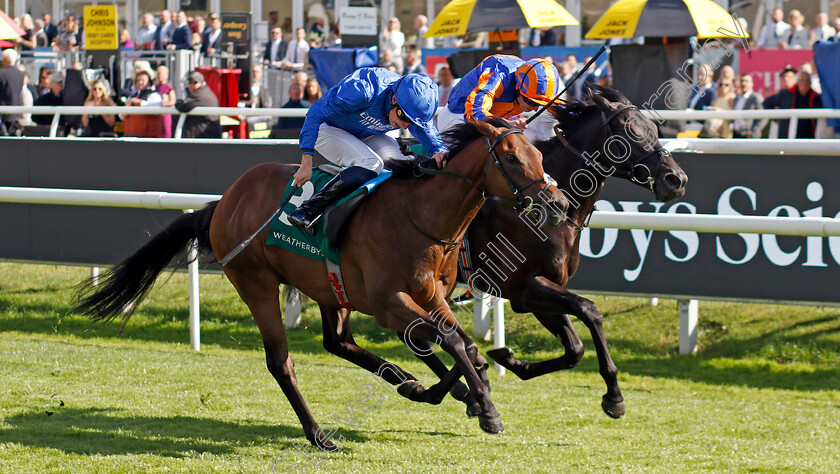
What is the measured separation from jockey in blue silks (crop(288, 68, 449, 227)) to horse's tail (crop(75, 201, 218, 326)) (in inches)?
41.7

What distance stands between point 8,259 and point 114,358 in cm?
231

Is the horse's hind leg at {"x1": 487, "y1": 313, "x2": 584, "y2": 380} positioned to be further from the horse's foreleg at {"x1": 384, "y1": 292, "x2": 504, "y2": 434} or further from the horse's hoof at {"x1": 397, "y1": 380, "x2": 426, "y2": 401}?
the horse's foreleg at {"x1": 384, "y1": 292, "x2": 504, "y2": 434}

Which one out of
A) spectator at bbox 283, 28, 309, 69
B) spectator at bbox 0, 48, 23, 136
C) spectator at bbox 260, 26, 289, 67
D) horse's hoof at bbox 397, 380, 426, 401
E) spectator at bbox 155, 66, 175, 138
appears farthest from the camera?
spectator at bbox 260, 26, 289, 67

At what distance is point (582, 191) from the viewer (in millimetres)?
4934

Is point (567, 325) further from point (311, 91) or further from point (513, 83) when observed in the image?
point (311, 91)

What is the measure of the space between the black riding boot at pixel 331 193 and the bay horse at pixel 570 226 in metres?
0.71

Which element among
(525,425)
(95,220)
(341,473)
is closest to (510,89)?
(525,425)

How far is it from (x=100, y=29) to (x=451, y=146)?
8867 mm

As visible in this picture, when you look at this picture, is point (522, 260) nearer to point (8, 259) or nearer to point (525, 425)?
point (525, 425)

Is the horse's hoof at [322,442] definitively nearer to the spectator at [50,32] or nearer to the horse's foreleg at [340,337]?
the horse's foreleg at [340,337]

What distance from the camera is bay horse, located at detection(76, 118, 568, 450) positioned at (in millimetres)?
4117

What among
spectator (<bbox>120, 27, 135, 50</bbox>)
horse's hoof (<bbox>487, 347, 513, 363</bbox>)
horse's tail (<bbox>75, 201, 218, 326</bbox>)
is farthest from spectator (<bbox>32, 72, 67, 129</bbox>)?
horse's hoof (<bbox>487, 347, 513, 363</bbox>)

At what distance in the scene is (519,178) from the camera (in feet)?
13.0

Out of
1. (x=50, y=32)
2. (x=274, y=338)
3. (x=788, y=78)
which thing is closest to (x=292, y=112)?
(x=274, y=338)
